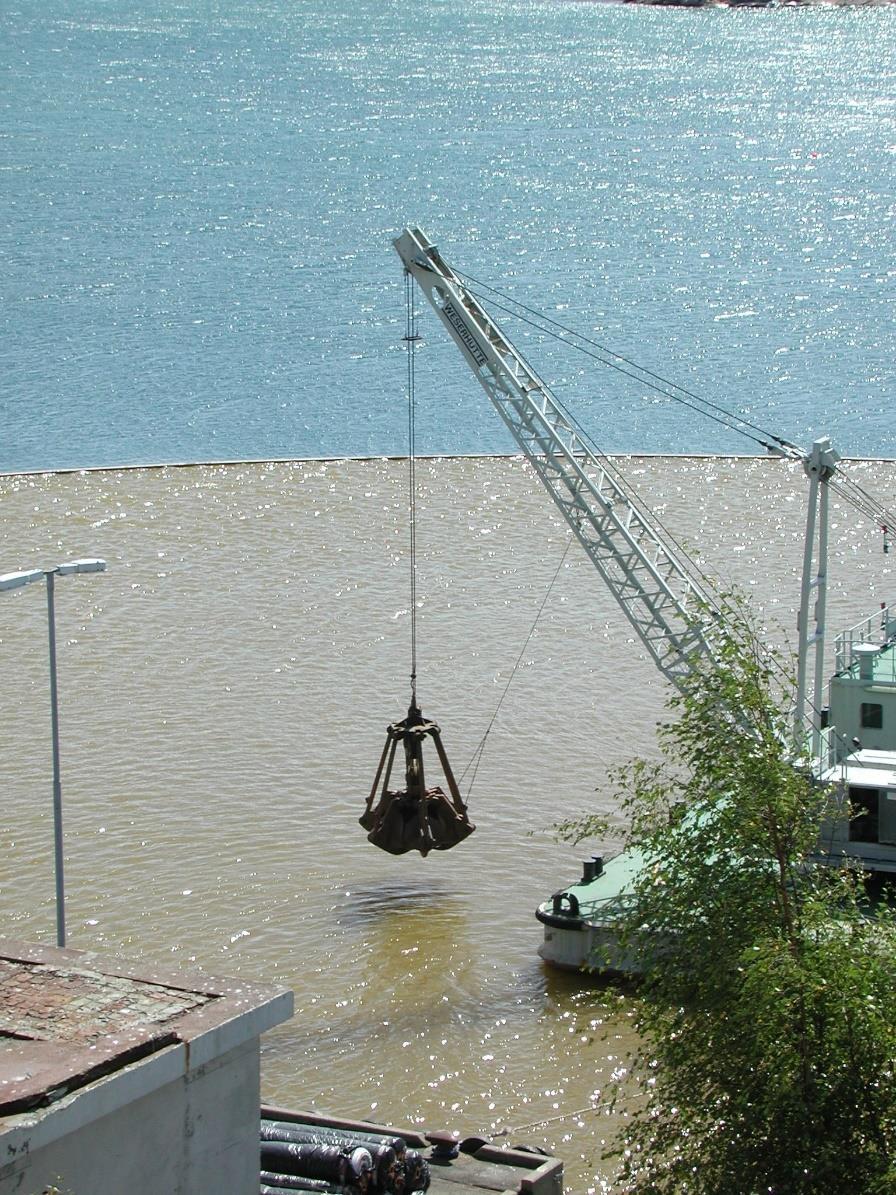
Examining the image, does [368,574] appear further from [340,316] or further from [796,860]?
[340,316]

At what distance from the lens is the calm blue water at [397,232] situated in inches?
2019

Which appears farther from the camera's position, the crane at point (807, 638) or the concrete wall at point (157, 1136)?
the crane at point (807, 638)

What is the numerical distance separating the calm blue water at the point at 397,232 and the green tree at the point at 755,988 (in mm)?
33104

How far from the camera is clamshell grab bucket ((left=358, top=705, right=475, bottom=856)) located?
20.0 meters

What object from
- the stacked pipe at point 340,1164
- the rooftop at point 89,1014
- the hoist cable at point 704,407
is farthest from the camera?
the hoist cable at point 704,407

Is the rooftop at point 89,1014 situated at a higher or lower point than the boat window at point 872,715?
lower

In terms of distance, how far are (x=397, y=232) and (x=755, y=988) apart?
61.6m

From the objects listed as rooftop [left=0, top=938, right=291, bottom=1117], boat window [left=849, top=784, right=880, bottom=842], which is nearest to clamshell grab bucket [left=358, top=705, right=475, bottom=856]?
boat window [left=849, top=784, right=880, bottom=842]

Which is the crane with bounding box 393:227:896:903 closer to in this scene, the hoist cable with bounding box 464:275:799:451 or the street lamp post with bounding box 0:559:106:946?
the street lamp post with bounding box 0:559:106:946

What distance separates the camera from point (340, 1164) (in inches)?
517

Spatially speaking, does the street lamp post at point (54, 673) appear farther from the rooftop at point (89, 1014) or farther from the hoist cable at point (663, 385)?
the hoist cable at point (663, 385)

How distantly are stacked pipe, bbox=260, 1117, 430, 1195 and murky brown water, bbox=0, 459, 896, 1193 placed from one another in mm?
1627

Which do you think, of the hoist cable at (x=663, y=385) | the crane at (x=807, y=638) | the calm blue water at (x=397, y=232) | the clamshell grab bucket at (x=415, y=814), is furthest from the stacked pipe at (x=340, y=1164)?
the calm blue water at (x=397, y=232)

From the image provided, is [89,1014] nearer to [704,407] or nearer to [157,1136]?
[157,1136]
